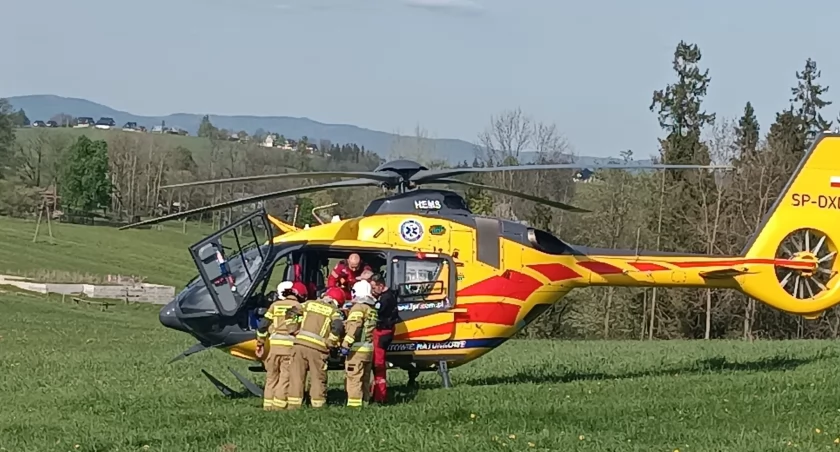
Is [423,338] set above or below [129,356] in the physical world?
above

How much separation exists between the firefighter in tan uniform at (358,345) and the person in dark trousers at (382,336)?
0.84 feet

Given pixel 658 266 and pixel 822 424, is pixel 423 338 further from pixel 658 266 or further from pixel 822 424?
pixel 822 424

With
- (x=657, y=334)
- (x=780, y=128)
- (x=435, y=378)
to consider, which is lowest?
(x=657, y=334)

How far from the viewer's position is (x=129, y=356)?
22.8 meters

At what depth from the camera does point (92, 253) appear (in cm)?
7844

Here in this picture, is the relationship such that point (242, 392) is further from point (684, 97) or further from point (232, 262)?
point (684, 97)

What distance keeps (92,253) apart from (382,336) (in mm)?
69020

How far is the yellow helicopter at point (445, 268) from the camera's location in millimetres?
13656

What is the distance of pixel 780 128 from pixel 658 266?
4180 cm

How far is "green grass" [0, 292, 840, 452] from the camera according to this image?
9.92 meters

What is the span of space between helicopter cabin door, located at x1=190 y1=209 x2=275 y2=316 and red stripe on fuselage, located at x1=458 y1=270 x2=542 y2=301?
260cm

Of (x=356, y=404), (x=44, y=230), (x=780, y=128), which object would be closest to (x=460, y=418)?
(x=356, y=404)

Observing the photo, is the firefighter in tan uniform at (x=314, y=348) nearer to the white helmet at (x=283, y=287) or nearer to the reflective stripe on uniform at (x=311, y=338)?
the reflective stripe on uniform at (x=311, y=338)

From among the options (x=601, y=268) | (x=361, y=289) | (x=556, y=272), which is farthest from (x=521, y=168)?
(x=361, y=289)
